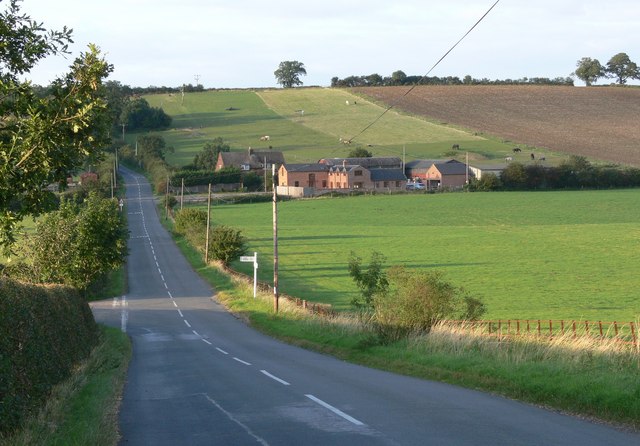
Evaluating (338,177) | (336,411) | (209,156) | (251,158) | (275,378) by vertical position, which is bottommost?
(275,378)

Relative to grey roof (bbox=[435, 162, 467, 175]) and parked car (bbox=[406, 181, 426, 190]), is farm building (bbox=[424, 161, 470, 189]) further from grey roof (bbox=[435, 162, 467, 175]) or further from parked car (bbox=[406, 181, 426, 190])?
parked car (bbox=[406, 181, 426, 190])

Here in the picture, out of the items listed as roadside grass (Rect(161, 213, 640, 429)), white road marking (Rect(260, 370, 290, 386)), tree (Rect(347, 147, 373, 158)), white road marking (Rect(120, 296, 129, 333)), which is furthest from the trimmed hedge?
tree (Rect(347, 147, 373, 158))

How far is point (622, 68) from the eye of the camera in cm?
18462

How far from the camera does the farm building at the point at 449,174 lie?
405ft

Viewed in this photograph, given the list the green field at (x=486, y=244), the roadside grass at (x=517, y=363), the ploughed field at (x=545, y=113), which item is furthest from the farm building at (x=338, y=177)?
the roadside grass at (x=517, y=363)

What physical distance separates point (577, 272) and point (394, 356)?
120ft

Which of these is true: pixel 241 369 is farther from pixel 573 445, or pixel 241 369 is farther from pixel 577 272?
pixel 577 272

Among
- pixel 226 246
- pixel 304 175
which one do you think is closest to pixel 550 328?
pixel 226 246

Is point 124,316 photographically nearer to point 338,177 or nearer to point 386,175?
point 338,177

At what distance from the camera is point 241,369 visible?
21859mm

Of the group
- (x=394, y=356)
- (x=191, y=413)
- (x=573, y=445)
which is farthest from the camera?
(x=394, y=356)

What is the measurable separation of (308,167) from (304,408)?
371ft

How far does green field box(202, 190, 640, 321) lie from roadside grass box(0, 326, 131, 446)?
24379 mm

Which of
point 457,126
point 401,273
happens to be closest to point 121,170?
point 457,126
